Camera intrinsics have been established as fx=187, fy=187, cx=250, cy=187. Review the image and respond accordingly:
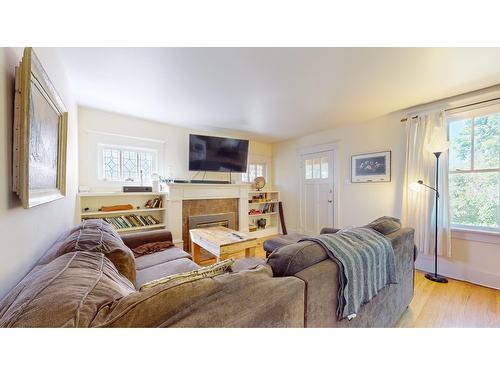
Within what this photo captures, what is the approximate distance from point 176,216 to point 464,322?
3.42 m

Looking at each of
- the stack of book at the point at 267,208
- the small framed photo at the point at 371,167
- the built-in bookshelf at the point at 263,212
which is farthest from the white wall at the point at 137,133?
the small framed photo at the point at 371,167

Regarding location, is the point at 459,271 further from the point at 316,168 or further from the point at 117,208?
the point at 117,208

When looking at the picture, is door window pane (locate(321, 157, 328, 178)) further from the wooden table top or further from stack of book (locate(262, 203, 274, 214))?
the wooden table top

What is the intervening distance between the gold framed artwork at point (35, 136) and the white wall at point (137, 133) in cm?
176

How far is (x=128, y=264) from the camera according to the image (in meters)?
1.24

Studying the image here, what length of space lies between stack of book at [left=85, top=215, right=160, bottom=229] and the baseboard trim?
4062mm

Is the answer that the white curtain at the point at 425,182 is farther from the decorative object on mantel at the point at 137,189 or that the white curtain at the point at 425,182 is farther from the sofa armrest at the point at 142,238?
the decorative object on mantel at the point at 137,189

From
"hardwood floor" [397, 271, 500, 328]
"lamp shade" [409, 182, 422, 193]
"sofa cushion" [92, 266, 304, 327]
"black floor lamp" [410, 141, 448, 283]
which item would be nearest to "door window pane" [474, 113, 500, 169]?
"black floor lamp" [410, 141, 448, 283]

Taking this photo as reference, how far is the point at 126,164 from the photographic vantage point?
3.09 meters

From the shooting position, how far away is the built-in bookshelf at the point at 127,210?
264 cm

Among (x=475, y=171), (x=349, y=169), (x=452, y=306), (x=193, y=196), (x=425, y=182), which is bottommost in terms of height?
(x=452, y=306)

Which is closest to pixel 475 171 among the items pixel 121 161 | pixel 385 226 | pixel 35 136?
pixel 385 226

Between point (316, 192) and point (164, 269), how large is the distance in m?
3.27
